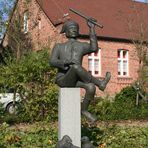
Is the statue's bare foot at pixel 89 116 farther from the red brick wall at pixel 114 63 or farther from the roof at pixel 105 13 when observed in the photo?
the red brick wall at pixel 114 63

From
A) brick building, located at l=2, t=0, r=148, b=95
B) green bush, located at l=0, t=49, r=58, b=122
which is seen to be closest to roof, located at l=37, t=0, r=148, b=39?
brick building, located at l=2, t=0, r=148, b=95

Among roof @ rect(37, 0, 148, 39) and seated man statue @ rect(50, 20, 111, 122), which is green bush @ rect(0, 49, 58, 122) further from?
roof @ rect(37, 0, 148, 39)

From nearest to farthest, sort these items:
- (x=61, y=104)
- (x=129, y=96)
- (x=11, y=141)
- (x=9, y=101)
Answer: (x=61, y=104) < (x=11, y=141) < (x=9, y=101) < (x=129, y=96)

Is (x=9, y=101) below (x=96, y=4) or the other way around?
below

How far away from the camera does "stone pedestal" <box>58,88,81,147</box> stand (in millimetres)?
7820

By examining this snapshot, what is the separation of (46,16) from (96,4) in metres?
4.85

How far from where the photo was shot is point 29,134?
10656 mm

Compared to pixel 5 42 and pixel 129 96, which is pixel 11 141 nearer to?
pixel 129 96

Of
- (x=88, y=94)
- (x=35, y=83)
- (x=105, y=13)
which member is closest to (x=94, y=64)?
(x=105, y=13)

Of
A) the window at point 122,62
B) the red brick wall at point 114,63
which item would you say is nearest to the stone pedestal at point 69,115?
the red brick wall at point 114,63

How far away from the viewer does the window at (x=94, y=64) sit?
3266cm

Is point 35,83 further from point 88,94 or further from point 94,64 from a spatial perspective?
point 94,64

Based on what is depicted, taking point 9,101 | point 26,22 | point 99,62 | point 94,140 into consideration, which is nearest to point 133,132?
point 94,140

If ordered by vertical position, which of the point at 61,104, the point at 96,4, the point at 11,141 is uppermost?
the point at 96,4
